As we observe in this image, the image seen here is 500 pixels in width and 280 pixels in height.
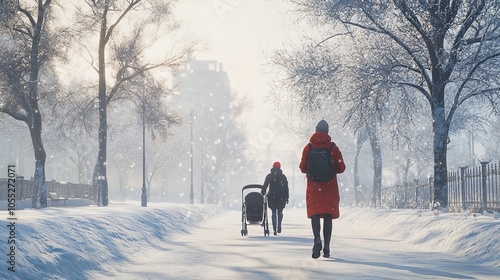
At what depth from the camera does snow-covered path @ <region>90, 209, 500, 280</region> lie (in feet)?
31.9

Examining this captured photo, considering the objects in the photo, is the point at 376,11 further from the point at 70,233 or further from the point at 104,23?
the point at 104,23

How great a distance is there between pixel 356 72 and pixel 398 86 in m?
1.44

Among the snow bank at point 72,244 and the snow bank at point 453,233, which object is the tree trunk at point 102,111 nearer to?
the snow bank at point 72,244

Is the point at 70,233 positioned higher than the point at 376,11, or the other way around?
the point at 376,11

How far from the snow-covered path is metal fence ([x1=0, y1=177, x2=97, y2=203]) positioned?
59.3ft

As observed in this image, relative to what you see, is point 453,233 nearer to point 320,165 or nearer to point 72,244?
point 320,165

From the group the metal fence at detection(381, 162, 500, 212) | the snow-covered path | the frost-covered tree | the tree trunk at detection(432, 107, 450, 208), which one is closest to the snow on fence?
the frost-covered tree

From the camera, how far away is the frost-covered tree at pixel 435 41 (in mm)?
19500

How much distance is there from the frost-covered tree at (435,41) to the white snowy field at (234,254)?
188 inches

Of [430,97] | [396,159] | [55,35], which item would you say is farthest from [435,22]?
[396,159]

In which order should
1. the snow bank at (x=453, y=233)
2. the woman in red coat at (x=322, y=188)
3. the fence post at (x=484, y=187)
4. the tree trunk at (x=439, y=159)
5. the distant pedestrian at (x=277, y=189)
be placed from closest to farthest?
the woman in red coat at (x=322, y=188)
the snow bank at (x=453, y=233)
the distant pedestrian at (x=277, y=189)
the fence post at (x=484, y=187)
the tree trunk at (x=439, y=159)

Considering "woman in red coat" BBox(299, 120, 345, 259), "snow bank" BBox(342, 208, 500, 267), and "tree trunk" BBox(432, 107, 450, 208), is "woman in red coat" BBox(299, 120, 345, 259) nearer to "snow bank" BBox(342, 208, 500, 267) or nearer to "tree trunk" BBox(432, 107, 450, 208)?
"snow bank" BBox(342, 208, 500, 267)

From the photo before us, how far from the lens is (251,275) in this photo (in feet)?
31.9

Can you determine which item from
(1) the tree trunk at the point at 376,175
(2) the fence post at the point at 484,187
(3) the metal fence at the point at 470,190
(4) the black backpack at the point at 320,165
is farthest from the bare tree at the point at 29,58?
(4) the black backpack at the point at 320,165
